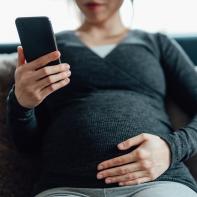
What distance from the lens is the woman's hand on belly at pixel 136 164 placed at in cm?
92

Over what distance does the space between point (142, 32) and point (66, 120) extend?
381 mm

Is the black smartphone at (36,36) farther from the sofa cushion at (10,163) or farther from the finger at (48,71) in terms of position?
the sofa cushion at (10,163)

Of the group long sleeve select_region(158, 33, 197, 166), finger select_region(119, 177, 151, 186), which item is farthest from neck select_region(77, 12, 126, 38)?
finger select_region(119, 177, 151, 186)

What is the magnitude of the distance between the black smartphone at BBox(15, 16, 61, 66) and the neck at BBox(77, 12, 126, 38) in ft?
1.00

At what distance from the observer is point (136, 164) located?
93cm

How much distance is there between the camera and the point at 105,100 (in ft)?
3.42

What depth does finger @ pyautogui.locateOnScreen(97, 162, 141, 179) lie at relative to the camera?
916 millimetres

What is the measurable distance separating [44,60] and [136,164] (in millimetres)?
300

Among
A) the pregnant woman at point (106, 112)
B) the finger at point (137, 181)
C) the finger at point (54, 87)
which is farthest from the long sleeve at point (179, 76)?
the finger at point (54, 87)

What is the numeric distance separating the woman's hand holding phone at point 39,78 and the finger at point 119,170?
0.69 ft

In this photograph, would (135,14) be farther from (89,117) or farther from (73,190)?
(73,190)

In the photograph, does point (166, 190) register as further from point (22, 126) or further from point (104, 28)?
point (104, 28)

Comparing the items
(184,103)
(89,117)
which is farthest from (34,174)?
(184,103)

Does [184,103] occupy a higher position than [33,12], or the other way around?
[33,12]
